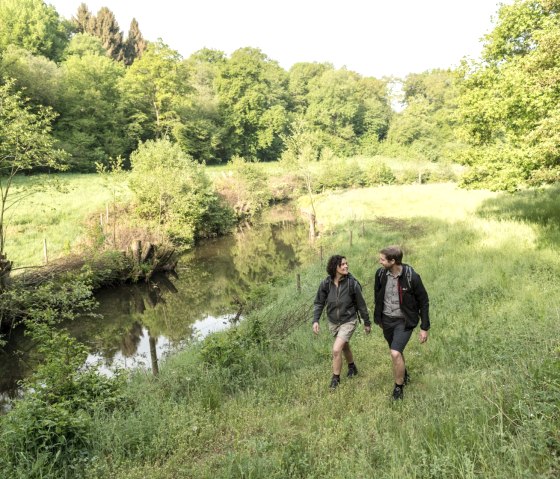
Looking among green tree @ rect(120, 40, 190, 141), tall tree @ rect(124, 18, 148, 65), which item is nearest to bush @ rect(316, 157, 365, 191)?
green tree @ rect(120, 40, 190, 141)

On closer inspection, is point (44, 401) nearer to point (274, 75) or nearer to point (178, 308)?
point (178, 308)

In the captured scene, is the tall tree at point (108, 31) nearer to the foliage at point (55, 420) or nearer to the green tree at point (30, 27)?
the green tree at point (30, 27)

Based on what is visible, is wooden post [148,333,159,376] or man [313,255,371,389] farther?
wooden post [148,333,159,376]

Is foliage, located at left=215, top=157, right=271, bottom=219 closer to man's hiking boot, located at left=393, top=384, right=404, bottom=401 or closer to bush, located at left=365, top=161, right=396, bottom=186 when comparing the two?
bush, located at left=365, top=161, right=396, bottom=186

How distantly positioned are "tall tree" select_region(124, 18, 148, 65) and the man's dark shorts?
315ft

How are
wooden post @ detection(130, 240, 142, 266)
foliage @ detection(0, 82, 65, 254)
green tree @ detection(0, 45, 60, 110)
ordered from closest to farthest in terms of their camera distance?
1. foliage @ detection(0, 82, 65, 254)
2. wooden post @ detection(130, 240, 142, 266)
3. green tree @ detection(0, 45, 60, 110)

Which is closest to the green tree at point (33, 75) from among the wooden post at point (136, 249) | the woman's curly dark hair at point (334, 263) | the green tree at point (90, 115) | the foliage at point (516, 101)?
the green tree at point (90, 115)

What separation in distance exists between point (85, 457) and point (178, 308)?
41.6ft

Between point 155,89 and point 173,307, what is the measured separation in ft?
128

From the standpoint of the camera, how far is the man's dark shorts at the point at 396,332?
5.83m

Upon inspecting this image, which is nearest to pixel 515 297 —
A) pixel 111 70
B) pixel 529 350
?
pixel 529 350

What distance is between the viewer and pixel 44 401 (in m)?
5.55

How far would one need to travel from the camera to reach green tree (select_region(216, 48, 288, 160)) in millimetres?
63719

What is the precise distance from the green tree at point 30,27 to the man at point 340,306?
5347 centimetres
